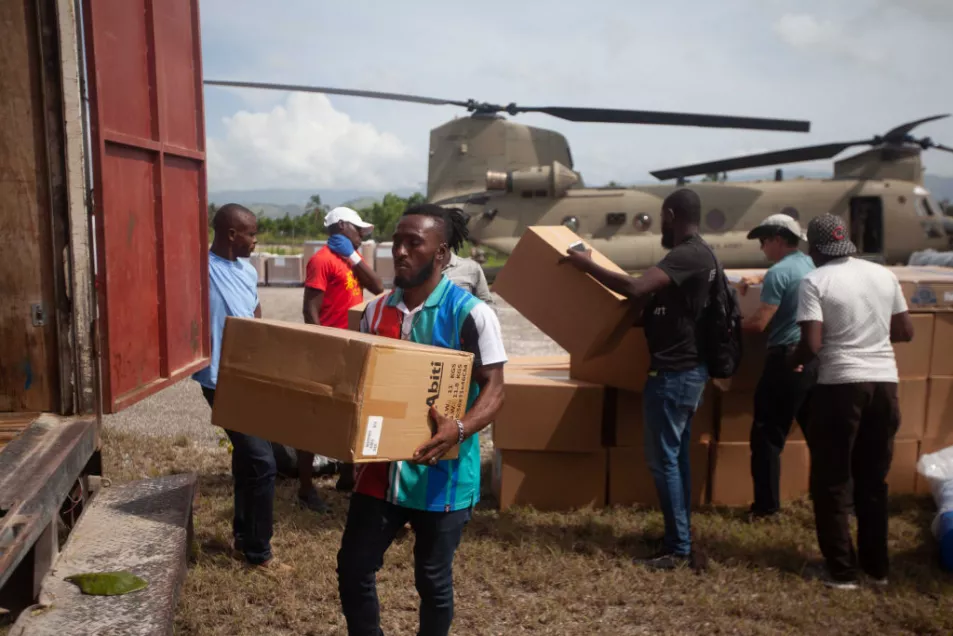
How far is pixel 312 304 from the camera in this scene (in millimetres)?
5230

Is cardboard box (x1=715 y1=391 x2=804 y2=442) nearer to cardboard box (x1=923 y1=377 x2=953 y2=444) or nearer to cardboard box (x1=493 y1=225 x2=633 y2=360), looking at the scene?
cardboard box (x1=923 y1=377 x2=953 y2=444)

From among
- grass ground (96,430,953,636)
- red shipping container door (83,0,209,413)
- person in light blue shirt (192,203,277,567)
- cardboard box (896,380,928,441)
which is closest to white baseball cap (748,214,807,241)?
cardboard box (896,380,928,441)

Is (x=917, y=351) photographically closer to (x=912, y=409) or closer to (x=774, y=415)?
(x=912, y=409)

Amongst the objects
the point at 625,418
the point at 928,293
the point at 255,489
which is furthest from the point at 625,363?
the point at 255,489

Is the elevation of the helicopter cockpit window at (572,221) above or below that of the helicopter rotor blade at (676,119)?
below

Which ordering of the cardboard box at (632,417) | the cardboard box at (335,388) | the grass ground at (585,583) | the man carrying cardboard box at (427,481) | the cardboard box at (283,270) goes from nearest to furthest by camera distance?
1. the cardboard box at (335,388)
2. the man carrying cardboard box at (427,481)
3. the grass ground at (585,583)
4. the cardboard box at (632,417)
5. the cardboard box at (283,270)

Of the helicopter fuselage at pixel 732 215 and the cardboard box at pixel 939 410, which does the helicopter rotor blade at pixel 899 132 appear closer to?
the helicopter fuselage at pixel 732 215

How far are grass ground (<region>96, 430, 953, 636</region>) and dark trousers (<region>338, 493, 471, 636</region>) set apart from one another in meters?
1.02

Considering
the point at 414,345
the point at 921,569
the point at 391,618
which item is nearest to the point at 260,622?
the point at 391,618

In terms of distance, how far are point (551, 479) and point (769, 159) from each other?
13572 millimetres

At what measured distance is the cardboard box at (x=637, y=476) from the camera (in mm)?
5215

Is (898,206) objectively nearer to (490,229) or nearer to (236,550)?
(490,229)

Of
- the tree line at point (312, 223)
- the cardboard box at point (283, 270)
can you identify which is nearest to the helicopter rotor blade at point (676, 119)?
the cardboard box at point (283, 270)

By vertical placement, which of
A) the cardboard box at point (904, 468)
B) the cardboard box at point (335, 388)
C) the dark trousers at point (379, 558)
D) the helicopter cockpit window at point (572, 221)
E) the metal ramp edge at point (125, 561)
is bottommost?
the cardboard box at point (904, 468)
